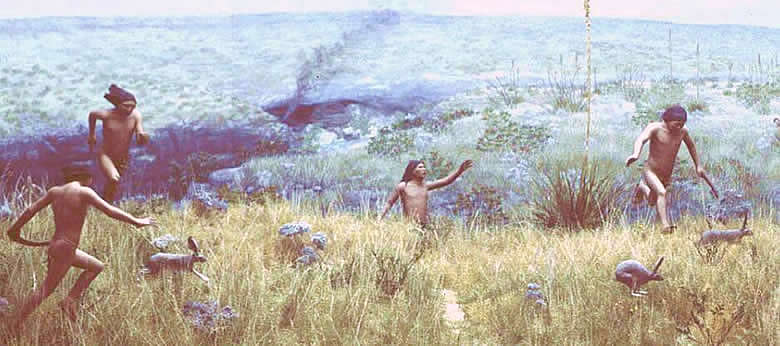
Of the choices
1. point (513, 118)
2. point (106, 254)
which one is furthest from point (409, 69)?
point (106, 254)

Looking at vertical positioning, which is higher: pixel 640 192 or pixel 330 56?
pixel 330 56

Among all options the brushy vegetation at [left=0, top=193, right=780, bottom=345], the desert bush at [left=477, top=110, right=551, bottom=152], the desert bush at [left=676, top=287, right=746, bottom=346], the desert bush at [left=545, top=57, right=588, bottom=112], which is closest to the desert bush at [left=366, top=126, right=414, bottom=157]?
the desert bush at [left=477, top=110, right=551, bottom=152]

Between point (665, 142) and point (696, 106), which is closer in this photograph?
point (665, 142)

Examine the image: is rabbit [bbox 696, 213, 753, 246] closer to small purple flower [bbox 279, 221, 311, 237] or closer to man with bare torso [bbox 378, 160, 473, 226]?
man with bare torso [bbox 378, 160, 473, 226]

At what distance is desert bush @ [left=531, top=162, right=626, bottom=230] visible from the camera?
6.02 meters

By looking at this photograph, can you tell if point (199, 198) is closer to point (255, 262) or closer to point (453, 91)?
point (255, 262)

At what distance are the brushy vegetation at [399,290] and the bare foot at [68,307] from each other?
0.12 ft

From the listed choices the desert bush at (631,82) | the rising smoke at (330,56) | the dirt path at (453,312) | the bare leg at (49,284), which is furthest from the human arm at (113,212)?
the desert bush at (631,82)

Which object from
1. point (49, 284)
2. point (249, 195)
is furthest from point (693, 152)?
point (49, 284)

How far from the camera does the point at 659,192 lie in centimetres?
575

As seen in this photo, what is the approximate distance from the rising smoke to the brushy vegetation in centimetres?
181

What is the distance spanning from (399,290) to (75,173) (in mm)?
1941

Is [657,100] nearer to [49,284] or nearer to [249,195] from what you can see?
[249,195]

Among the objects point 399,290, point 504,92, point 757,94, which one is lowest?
point 399,290
